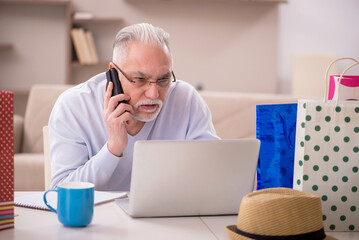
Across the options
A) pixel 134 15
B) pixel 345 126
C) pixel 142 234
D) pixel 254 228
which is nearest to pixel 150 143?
pixel 142 234

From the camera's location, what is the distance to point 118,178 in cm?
185

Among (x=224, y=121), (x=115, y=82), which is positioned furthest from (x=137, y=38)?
(x=224, y=121)

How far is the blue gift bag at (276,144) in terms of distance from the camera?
143cm

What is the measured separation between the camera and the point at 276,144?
143cm

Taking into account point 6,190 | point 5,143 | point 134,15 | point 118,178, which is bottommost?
point 118,178

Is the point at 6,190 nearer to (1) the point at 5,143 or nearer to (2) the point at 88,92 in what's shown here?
(1) the point at 5,143

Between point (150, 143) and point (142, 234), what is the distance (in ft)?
0.66

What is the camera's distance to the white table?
1.12 meters

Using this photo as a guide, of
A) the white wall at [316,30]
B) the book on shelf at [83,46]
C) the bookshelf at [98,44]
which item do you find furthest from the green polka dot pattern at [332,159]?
the white wall at [316,30]

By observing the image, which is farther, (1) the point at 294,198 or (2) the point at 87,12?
(2) the point at 87,12

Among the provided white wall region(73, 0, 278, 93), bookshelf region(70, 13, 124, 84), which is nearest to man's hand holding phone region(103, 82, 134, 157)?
bookshelf region(70, 13, 124, 84)

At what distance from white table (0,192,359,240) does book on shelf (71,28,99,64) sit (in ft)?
12.8

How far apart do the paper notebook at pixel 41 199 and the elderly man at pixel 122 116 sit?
18 centimetres

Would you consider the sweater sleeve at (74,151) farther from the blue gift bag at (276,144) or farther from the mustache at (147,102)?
the blue gift bag at (276,144)
